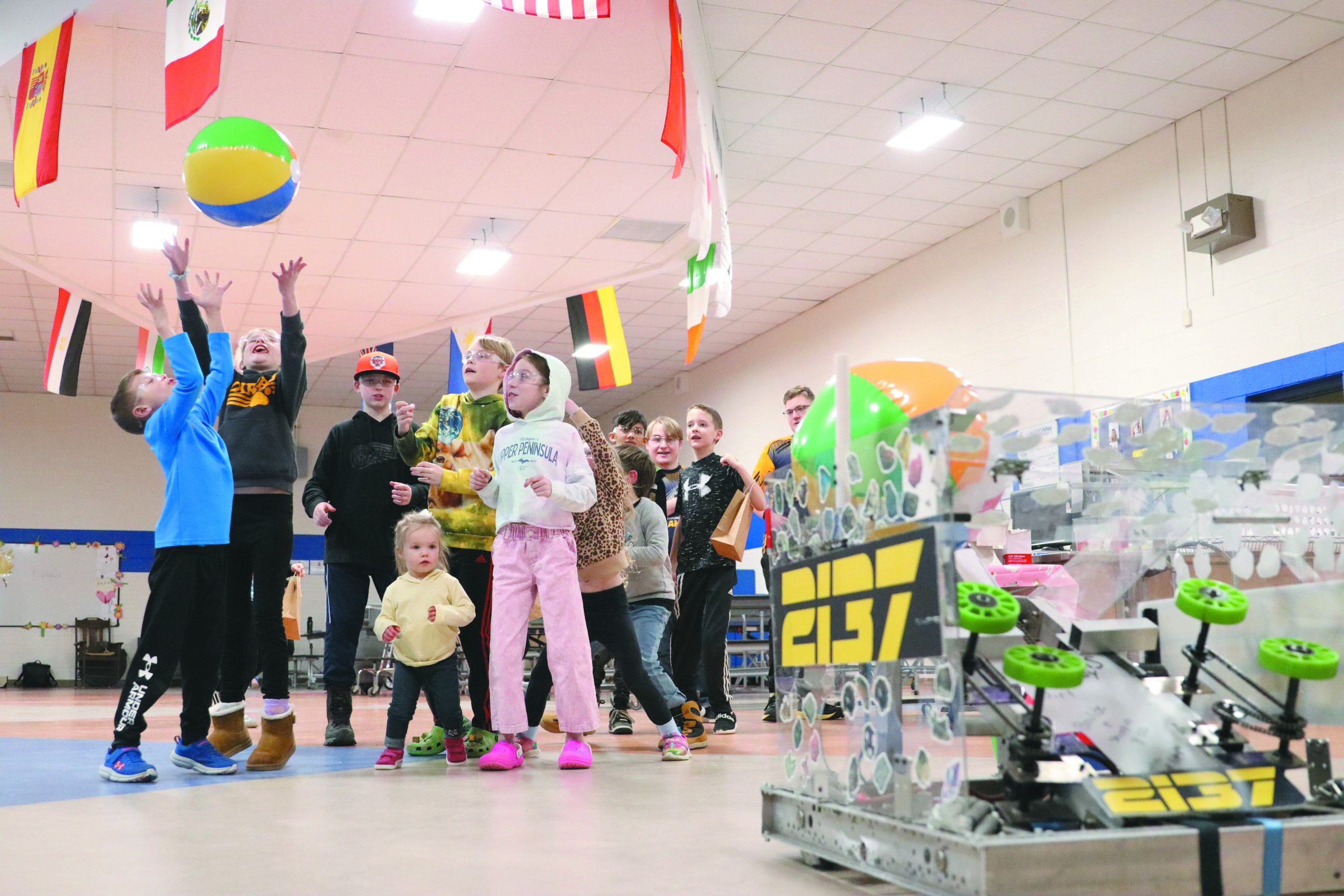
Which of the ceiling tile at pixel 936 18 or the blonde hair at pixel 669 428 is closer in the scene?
the blonde hair at pixel 669 428

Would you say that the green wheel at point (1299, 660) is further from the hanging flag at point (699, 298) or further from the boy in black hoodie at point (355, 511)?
the hanging flag at point (699, 298)

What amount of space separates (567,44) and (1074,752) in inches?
191

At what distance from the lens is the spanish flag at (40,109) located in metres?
4.66

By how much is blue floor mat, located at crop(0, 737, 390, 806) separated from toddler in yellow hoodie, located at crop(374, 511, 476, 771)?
0.20 m

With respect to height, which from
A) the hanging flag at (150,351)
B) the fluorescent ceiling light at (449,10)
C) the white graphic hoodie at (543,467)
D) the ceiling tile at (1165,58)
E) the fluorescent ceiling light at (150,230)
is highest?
the ceiling tile at (1165,58)

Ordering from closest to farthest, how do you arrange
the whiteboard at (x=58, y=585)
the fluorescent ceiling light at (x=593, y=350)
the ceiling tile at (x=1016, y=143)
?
the ceiling tile at (x=1016, y=143)
the fluorescent ceiling light at (x=593, y=350)
the whiteboard at (x=58, y=585)

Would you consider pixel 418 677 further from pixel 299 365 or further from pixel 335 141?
pixel 335 141

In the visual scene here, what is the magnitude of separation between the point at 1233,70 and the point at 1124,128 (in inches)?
31.8

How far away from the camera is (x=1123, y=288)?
23.7 ft

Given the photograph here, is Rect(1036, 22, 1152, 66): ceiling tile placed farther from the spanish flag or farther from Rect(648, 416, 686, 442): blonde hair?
the spanish flag

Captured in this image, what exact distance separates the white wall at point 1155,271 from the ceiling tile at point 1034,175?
3.9 inches

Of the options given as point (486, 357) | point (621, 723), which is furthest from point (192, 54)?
point (621, 723)

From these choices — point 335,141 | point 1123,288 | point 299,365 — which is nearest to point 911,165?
point 1123,288

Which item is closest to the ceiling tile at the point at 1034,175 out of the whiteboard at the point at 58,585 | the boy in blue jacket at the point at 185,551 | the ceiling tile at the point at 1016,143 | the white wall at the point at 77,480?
the ceiling tile at the point at 1016,143
